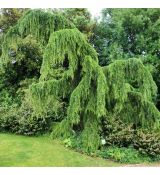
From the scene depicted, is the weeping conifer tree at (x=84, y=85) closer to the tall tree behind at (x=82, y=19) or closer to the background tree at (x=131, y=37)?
the background tree at (x=131, y=37)

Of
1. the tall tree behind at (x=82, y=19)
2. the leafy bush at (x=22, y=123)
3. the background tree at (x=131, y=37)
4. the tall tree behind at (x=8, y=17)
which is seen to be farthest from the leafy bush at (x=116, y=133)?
the tall tree behind at (x=8, y=17)

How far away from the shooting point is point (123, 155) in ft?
27.0

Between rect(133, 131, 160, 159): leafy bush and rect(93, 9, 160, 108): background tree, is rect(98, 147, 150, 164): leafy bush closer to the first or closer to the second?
rect(133, 131, 160, 159): leafy bush

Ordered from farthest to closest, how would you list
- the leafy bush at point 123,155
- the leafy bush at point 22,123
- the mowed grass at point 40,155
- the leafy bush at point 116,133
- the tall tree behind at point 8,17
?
the tall tree behind at point 8,17
the leafy bush at point 22,123
the leafy bush at point 116,133
the leafy bush at point 123,155
the mowed grass at point 40,155

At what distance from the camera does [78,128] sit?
9.03 metres

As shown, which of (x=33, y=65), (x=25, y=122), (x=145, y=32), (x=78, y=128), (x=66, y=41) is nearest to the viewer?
(x=66, y=41)

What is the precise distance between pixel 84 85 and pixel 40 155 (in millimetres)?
1893

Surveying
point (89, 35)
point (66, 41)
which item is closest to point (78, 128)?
point (66, 41)

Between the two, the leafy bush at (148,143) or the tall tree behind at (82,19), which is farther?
the tall tree behind at (82,19)

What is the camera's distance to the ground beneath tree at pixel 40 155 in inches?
310

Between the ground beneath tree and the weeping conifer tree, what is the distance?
0.38 m

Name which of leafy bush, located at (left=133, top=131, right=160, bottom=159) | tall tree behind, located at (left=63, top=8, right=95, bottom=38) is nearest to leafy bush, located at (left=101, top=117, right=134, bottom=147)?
leafy bush, located at (left=133, top=131, right=160, bottom=159)

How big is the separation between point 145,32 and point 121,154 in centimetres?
649
